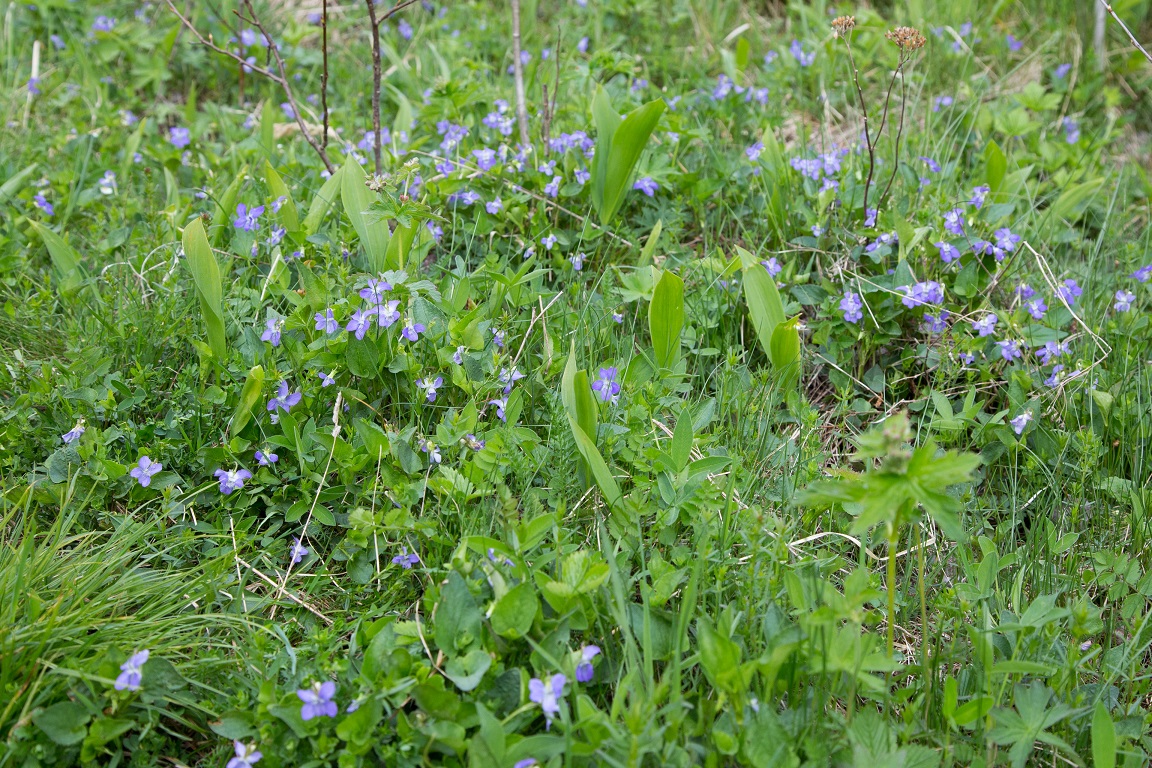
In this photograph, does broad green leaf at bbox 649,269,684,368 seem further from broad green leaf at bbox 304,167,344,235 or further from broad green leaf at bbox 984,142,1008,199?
broad green leaf at bbox 984,142,1008,199

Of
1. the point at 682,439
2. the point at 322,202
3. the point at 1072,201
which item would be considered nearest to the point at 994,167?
the point at 1072,201

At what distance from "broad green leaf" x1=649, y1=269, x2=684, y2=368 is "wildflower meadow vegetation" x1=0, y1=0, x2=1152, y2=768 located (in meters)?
0.01

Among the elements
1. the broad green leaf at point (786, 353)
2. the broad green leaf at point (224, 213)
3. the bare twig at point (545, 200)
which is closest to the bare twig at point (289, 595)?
the broad green leaf at point (224, 213)

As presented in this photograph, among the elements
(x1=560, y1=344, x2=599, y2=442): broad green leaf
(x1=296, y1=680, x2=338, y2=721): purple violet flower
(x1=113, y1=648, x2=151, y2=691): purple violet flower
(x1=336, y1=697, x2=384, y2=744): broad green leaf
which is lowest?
(x1=336, y1=697, x2=384, y2=744): broad green leaf

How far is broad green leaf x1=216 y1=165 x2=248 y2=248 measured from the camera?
2682 millimetres

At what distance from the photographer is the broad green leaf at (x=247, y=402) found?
2080mm

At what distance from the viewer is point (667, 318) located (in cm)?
230

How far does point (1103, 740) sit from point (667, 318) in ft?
4.07

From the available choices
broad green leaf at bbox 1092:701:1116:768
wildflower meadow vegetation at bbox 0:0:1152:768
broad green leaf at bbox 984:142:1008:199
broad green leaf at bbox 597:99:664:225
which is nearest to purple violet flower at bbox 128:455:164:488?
wildflower meadow vegetation at bbox 0:0:1152:768

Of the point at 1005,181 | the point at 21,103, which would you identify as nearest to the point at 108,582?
the point at 21,103

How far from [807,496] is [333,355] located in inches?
45.3

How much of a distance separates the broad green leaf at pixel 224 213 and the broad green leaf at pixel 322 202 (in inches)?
9.2

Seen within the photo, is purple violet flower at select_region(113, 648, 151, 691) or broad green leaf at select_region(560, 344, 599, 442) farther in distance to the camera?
broad green leaf at select_region(560, 344, 599, 442)

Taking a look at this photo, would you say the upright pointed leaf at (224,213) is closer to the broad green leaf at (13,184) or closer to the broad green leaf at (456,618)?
the broad green leaf at (13,184)
